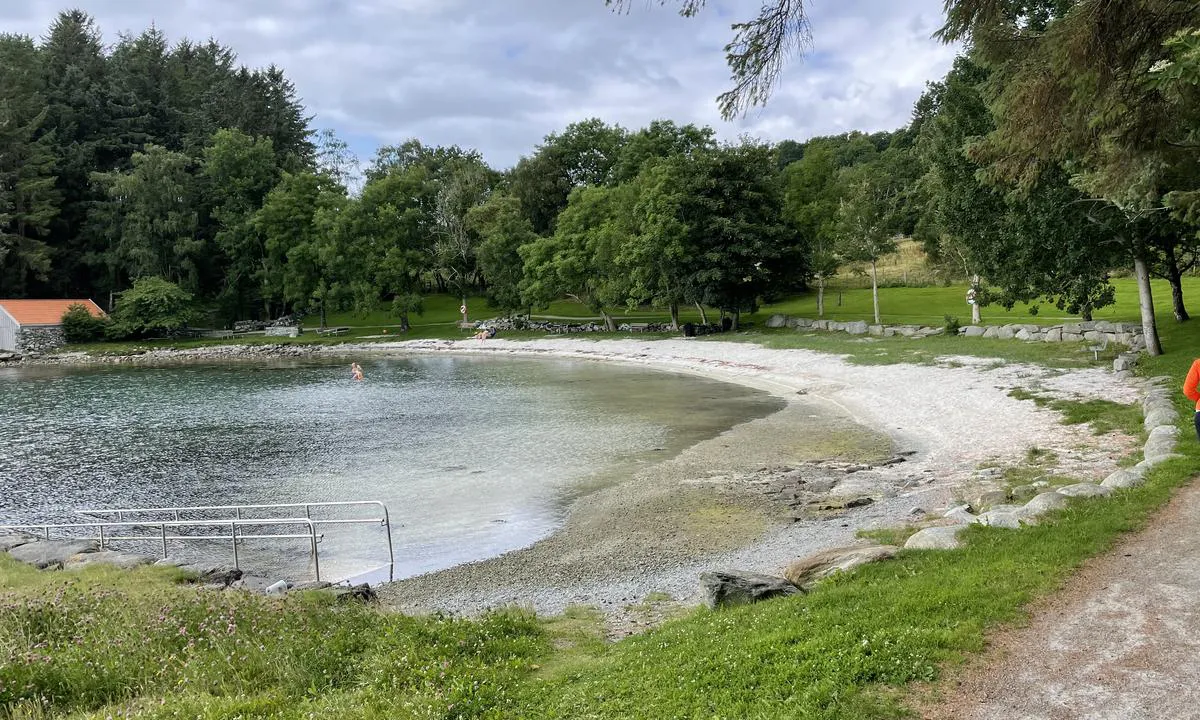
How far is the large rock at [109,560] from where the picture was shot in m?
13.5

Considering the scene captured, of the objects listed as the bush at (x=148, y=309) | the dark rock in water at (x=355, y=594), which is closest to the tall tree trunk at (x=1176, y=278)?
the dark rock in water at (x=355, y=594)

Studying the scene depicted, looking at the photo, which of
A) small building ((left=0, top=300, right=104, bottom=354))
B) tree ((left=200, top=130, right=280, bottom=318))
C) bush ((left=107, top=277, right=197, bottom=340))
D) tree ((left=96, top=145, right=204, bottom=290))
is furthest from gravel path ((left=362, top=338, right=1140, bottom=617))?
small building ((left=0, top=300, right=104, bottom=354))

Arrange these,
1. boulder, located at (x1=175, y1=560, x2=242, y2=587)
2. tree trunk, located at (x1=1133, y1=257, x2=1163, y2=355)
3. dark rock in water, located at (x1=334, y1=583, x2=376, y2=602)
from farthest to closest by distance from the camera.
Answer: tree trunk, located at (x1=1133, y1=257, x2=1163, y2=355), boulder, located at (x1=175, y1=560, x2=242, y2=587), dark rock in water, located at (x1=334, y1=583, x2=376, y2=602)

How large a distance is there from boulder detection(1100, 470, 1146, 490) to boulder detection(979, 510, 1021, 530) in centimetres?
190

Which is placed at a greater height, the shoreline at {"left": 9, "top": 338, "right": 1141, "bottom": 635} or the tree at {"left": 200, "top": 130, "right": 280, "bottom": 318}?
the tree at {"left": 200, "top": 130, "right": 280, "bottom": 318}

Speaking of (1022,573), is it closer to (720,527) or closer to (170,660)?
(720,527)

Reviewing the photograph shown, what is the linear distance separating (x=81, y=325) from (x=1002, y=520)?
79.3 meters

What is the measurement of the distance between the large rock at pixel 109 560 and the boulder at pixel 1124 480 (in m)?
15.7

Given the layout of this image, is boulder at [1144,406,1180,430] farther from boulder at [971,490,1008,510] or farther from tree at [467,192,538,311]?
tree at [467,192,538,311]

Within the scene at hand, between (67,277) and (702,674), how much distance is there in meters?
90.6

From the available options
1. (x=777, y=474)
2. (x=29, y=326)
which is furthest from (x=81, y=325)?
(x=777, y=474)

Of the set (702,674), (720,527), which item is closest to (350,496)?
(720,527)

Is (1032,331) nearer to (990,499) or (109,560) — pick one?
(990,499)

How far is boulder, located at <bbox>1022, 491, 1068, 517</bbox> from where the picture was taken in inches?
420
